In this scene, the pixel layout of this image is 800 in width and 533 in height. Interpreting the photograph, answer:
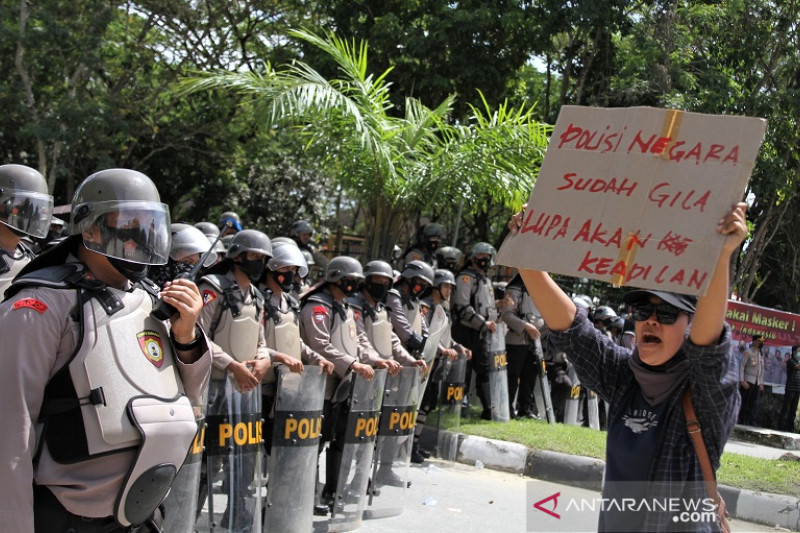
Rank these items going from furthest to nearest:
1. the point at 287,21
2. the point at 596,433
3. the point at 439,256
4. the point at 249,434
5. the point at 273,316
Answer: the point at 287,21, the point at 439,256, the point at 596,433, the point at 273,316, the point at 249,434

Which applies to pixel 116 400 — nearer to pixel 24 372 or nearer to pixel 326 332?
pixel 24 372

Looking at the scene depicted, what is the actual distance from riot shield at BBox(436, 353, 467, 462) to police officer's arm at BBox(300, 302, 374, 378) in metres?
2.90

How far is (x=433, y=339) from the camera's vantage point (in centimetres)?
926

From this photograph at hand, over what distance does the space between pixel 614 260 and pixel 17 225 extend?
370 cm

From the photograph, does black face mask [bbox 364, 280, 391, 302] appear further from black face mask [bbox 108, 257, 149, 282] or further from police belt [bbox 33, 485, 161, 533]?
police belt [bbox 33, 485, 161, 533]

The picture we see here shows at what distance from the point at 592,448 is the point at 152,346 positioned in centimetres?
727

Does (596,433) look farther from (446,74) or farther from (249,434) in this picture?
(446,74)

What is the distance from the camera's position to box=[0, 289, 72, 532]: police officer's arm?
2.81m

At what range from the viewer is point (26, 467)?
283 cm

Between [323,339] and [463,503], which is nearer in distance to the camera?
[323,339]

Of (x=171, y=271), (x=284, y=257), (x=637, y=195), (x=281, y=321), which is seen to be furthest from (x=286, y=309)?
(x=637, y=195)

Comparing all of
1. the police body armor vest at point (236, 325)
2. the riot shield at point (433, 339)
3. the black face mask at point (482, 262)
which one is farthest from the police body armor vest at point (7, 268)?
the black face mask at point (482, 262)

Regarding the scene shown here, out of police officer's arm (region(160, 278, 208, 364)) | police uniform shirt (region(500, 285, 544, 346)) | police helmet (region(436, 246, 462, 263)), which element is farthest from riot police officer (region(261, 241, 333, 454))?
police uniform shirt (region(500, 285, 544, 346))

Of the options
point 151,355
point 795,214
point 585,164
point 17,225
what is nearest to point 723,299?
point 585,164
